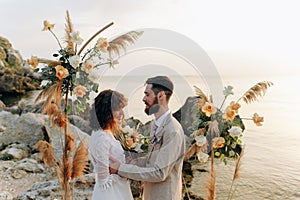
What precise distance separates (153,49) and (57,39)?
32.1 inches

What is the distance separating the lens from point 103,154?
219 cm

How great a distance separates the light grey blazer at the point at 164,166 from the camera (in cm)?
207

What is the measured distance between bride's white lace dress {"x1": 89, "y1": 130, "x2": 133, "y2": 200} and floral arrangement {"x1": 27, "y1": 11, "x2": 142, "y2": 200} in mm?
723

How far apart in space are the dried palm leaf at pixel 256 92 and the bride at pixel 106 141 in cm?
88

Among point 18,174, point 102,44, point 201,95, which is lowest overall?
point 18,174

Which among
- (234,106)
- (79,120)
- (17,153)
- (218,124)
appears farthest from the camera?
(17,153)

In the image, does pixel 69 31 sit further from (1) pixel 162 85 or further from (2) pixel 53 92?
(1) pixel 162 85

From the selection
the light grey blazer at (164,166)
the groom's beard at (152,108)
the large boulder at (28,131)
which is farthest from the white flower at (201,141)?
the large boulder at (28,131)

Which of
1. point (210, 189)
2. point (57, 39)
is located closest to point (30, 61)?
point (57, 39)

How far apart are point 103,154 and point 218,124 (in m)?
0.85

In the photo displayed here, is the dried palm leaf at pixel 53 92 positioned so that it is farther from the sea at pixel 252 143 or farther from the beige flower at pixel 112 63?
the beige flower at pixel 112 63

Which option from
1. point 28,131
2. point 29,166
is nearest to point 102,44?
point 29,166

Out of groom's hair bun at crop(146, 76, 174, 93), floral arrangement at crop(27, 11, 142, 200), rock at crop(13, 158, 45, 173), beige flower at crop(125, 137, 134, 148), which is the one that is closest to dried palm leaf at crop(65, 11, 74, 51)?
floral arrangement at crop(27, 11, 142, 200)

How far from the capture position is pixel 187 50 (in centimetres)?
269
